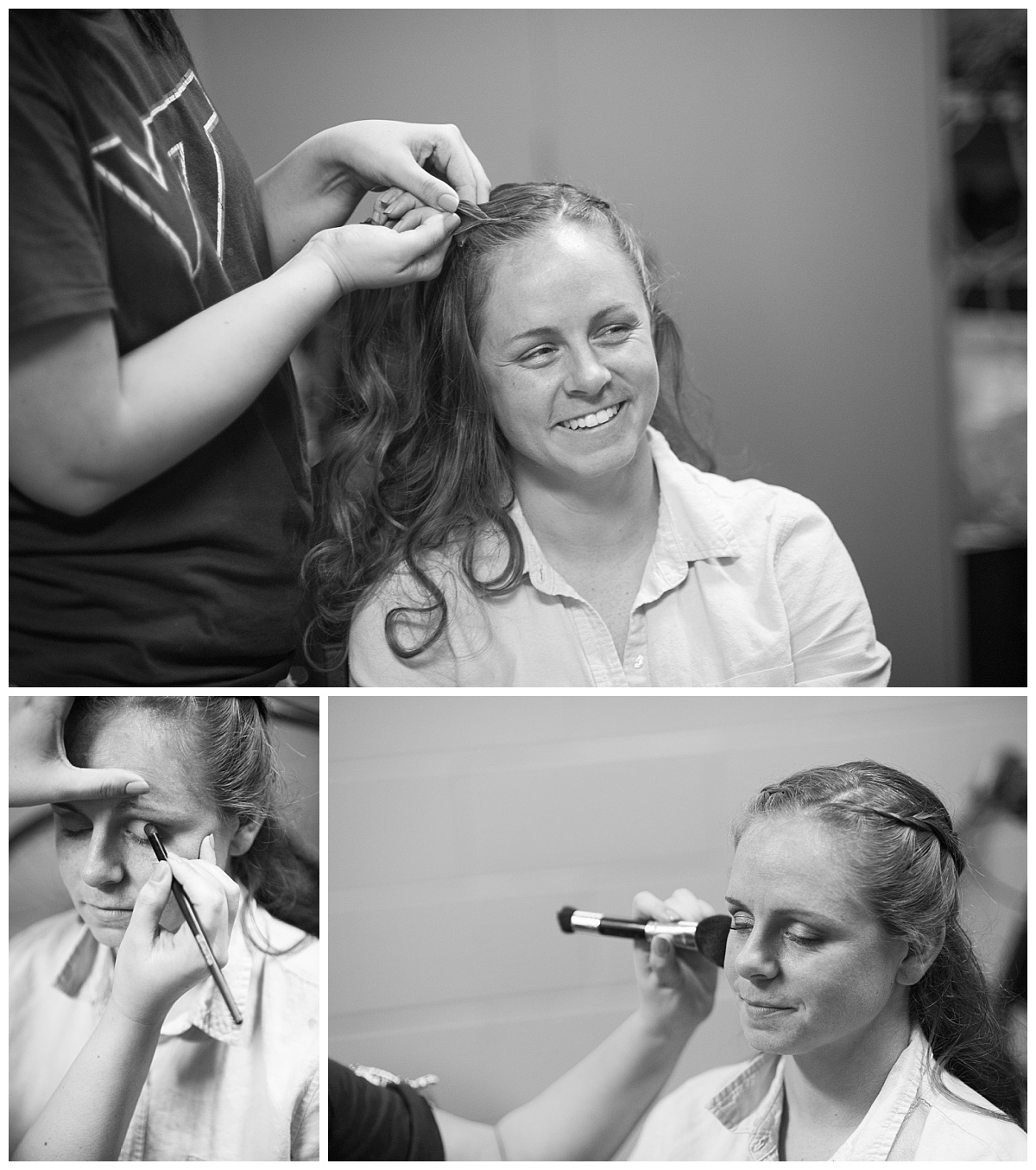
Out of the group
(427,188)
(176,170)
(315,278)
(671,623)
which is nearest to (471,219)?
(427,188)

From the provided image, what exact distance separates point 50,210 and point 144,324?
118 millimetres

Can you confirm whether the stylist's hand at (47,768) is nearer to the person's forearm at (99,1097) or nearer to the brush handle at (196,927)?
the brush handle at (196,927)

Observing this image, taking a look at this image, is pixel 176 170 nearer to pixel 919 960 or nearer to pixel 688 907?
pixel 688 907

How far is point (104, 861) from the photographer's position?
37.4 inches

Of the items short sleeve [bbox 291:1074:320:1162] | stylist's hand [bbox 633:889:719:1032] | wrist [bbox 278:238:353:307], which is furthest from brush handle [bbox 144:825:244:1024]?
wrist [bbox 278:238:353:307]

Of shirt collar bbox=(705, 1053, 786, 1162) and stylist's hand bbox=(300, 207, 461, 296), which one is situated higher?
stylist's hand bbox=(300, 207, 461, 296)

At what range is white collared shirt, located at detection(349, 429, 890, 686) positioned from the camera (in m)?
0.97

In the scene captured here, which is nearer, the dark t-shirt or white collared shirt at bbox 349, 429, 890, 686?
the dark t-shirt

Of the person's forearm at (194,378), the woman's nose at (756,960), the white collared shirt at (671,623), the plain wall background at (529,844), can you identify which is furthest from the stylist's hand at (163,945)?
the woman's nose at (756,960)

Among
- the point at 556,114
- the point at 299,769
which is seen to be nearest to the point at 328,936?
the point at 299,769

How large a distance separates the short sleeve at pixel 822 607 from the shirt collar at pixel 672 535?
2.3 inches

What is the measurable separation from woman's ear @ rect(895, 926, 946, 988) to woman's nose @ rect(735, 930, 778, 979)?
0.11 meters

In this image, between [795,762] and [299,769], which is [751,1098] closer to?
[795,762]

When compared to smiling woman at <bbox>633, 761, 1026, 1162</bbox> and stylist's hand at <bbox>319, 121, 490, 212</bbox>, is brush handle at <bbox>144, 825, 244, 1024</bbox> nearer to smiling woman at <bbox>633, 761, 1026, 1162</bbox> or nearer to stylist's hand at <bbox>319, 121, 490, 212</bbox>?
smiling woman at <bbox>633, 761, 1026, 1162</bbox>
